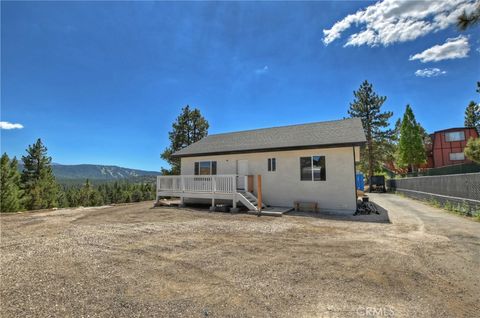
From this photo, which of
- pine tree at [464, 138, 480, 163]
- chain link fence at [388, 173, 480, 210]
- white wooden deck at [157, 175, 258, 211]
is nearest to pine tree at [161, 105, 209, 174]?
white wooden deck at [157, 175, 258, 211]

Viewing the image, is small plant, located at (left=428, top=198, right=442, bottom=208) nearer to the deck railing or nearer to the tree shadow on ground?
the tree shadow on ground

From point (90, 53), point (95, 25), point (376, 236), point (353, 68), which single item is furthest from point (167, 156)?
point (376, 236)

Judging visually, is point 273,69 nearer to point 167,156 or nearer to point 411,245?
point 411,245

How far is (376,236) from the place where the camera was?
6.70 metres

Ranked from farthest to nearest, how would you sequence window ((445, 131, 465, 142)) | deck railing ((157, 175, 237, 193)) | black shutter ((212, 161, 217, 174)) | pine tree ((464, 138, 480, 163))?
window ((445, 131, 465, 142)), pine tree ((464, 138, 480, 163)), black shutter ((212, 161, 217, 174)), deck railing ((157, 175, 237, 193))

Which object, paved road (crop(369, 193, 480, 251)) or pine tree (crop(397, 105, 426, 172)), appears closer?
paved road (crop(369, 193, 480, 251))

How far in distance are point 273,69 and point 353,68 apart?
5218mm

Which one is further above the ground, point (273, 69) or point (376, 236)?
point (273, 69)

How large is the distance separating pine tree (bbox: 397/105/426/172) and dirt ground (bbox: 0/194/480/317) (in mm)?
27742

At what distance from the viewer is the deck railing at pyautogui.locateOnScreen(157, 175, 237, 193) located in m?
12.2

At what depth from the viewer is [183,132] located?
30438 mm

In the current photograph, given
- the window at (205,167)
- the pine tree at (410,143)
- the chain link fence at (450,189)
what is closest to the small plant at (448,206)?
the chain link fence at (450,189)

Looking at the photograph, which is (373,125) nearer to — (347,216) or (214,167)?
(347,216)

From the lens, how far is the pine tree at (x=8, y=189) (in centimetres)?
2947
